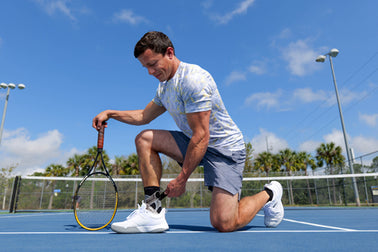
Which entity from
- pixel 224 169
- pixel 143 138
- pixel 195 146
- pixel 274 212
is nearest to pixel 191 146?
pixel 195 146

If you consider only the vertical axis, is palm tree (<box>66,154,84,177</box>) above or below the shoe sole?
above

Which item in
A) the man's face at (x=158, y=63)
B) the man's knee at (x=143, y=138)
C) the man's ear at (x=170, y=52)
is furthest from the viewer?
the man's knee at (x=143, y=138)

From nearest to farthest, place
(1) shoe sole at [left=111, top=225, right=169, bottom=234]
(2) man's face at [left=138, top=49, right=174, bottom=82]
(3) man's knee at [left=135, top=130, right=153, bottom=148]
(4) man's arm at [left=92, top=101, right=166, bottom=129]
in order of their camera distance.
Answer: (1) shoe sole at [left=111, top=225, right=169, bottom=234]
(2) man's face at [left=138, top=49, right=174, bottom=82]
(3) man's knee at [left=135, top=130, right=153, bottom=148]
(4) man's arm at [left=92, top=101, right=166, bottom=129]

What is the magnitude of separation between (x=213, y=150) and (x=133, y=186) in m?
21.1

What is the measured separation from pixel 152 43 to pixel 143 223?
1444mm

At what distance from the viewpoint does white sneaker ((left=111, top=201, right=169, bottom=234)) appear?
7.06 ft

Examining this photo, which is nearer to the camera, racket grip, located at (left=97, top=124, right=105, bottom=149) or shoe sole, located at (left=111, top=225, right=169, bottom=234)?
shoe sole, located at (left=111, top=225, right=169, bottom=234)

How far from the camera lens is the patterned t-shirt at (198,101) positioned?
86.7 inches

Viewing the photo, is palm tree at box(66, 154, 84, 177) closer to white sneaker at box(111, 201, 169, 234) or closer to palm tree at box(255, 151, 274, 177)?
palm tree at box(255, 151, 274, 177)

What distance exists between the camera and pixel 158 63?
2.30 metres

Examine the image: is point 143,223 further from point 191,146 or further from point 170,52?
point 170,52

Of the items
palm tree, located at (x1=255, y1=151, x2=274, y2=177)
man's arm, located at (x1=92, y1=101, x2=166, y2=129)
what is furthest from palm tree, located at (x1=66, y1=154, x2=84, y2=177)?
man's arm, located at (x1=92, y1=101, x2=166, y2=129)

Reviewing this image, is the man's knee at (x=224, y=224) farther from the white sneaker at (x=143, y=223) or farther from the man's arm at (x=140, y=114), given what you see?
the man's arm at (x=140, y=114)

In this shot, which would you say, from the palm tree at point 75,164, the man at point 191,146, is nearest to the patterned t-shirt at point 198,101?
the man at point 191,146
